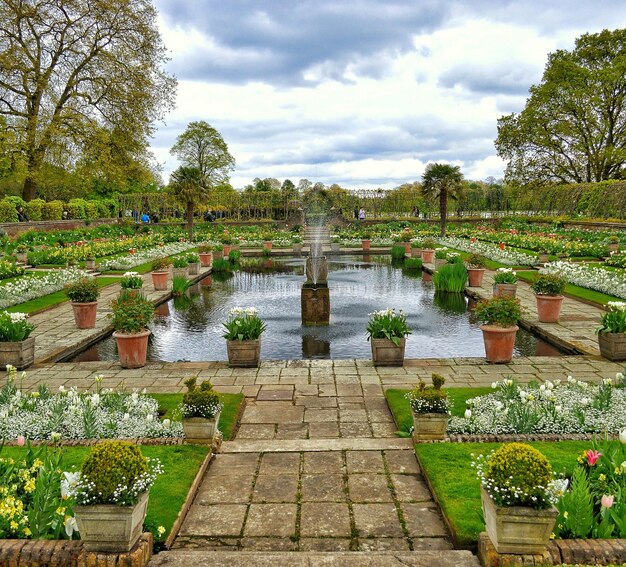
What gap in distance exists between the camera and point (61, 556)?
322 centimetres

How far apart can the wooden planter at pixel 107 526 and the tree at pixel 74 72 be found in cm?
3202

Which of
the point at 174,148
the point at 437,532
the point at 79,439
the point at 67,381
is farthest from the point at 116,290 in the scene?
the point at 174,148

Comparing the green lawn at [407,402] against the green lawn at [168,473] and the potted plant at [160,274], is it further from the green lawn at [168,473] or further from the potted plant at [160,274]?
the potted plant at [160,274]

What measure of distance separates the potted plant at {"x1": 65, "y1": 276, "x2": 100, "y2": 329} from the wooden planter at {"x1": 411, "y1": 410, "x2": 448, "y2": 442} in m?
7.77

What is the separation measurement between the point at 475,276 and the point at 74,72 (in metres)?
28.8

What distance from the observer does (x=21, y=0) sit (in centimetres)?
2955

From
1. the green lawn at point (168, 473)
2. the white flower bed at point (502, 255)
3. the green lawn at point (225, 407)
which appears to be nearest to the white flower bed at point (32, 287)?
the green lawn at point (225, 407)

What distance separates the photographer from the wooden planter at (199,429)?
16.7ft

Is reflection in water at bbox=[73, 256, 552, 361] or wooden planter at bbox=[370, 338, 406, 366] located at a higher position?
wooden planter at bbox=[370, 338, 406, 366]

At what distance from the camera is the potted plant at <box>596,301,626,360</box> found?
312 inches

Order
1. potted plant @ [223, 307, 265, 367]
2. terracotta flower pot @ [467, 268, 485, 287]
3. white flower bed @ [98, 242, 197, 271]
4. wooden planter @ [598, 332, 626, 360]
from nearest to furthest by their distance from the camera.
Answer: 1. wooden planter @ [598, 332, 626, 360]
2. potted plant @ [223, 307, 265, 367]
3. terracotta flower pot @ [467, 268, 485, 287]
4. white flower bed @ [98, 242, 197, 271]

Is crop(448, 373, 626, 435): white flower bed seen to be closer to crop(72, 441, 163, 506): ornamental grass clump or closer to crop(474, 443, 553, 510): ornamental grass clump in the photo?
crop(474, 443, 553, 510): ornamental grass clump

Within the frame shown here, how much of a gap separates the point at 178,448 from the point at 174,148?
185 feet

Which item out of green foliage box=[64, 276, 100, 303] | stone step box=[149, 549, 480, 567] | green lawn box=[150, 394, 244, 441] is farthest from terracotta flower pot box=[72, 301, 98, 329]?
stone step box=[149, 549, 480, 567]
